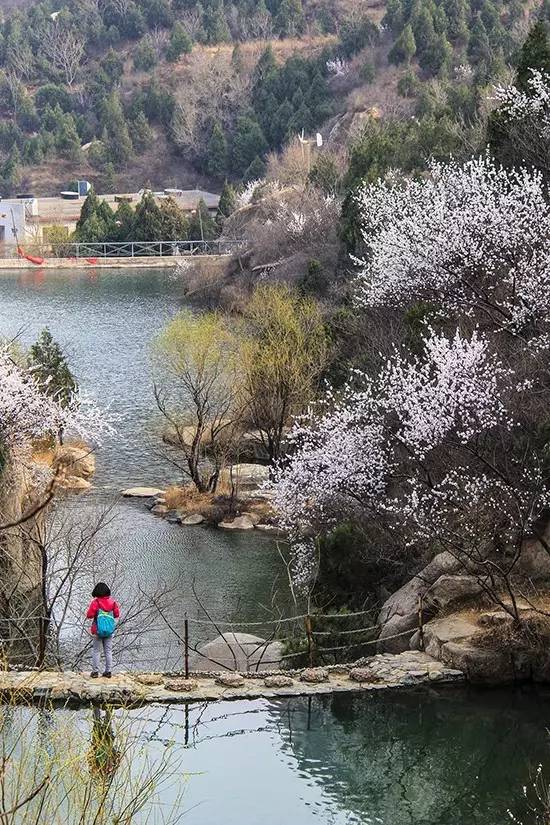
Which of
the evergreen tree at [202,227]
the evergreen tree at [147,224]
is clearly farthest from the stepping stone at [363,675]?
the evergreen tree at [202,227]

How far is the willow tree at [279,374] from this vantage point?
33.6 metres

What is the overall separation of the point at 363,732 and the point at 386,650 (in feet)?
9.38

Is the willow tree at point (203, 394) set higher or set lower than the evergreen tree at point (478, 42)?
lower

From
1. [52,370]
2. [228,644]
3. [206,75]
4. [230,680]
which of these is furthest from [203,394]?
[206,75]

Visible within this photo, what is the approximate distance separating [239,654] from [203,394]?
17208mm

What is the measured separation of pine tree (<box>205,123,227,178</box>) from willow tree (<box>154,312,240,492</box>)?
99.6 metres

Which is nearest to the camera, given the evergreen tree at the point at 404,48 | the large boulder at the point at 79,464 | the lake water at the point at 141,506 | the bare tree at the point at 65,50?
the lake water at the point at 141,506

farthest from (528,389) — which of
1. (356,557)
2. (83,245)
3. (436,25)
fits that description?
(436,25)

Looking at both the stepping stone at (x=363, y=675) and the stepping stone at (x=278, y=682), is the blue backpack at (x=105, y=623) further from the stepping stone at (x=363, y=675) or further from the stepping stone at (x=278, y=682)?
the stepping stone at (x=363, y=675)

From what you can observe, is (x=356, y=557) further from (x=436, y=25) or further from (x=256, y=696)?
(x=436, y=25)

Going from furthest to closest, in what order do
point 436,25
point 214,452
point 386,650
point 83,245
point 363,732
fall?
point 436,25 → point 83,245 → point 214,452 → point 386,650 → point 363,732

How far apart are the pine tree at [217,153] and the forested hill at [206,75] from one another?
0.49 ft

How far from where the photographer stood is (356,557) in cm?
2233

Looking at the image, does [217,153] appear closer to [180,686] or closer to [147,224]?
[147,224]
